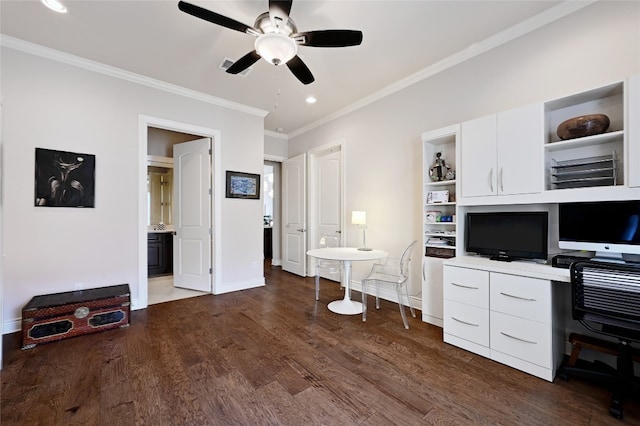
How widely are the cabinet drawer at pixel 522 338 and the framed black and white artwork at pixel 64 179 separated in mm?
4243

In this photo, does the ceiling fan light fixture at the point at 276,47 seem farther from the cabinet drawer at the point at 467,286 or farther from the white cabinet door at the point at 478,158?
the cabinet drawer at the point at 467,286

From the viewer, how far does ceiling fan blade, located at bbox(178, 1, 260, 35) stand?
5.65ft

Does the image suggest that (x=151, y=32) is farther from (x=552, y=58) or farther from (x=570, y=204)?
(x=570, y=204)

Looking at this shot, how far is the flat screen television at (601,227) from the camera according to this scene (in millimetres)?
1825

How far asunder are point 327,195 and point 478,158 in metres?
2.69

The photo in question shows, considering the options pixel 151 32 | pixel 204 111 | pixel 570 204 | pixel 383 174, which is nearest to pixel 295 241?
pixel 383 174

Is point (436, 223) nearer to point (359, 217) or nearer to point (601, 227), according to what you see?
point (359, 217)

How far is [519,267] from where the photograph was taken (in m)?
2.07

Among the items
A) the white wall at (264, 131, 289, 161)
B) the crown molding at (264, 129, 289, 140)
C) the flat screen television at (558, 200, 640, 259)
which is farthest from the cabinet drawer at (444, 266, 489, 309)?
the crown molding at (264, 129, 289, 140)

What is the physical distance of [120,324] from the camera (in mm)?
2779

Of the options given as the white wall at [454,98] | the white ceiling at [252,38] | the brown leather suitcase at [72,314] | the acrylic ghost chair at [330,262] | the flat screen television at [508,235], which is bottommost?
the brown leather suitcase at [72,314]

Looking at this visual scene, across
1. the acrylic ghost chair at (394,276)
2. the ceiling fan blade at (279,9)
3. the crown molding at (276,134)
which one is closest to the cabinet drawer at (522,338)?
the acrylic ghost chair at (394,276)

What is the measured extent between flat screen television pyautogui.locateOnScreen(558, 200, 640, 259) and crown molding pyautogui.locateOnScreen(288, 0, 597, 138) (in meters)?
1.62

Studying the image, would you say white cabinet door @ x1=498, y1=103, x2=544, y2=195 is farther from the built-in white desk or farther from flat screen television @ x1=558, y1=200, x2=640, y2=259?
the built-in white desk
